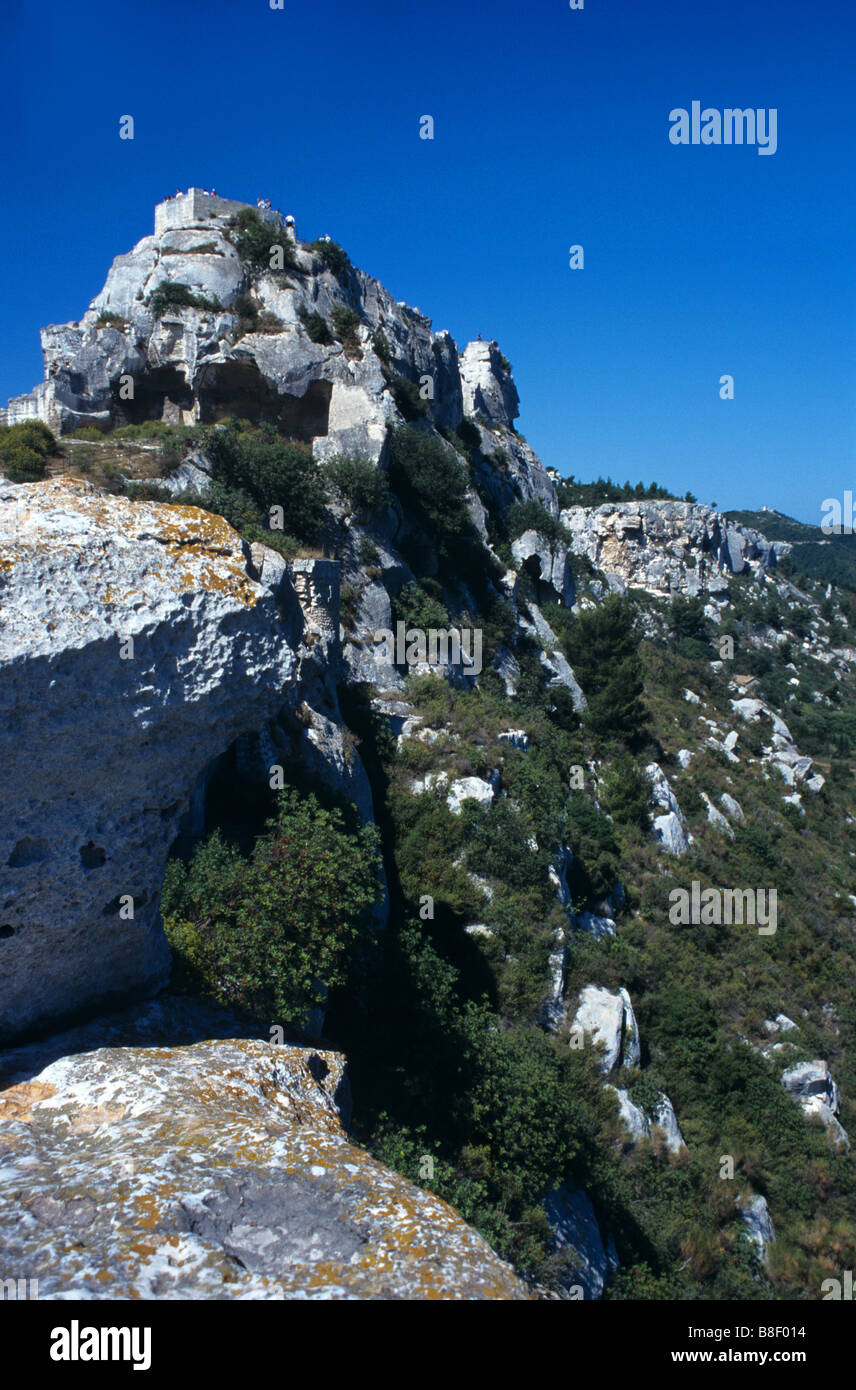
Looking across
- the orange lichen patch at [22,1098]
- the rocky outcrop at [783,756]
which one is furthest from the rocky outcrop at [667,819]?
the orange lichen patch at [22,1098]

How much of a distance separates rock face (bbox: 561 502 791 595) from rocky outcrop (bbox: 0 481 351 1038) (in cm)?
5993

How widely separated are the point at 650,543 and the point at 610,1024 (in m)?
57.9

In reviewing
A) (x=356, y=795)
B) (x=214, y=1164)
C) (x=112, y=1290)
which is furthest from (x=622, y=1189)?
(x=112, y=1290)

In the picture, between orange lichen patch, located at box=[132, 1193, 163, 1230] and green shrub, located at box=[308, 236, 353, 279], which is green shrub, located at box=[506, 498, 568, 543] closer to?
green shrub, located at box=[308, 236, 353, 279]

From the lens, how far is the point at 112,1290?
330 cm

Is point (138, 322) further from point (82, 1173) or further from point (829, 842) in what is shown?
point (829, 842)

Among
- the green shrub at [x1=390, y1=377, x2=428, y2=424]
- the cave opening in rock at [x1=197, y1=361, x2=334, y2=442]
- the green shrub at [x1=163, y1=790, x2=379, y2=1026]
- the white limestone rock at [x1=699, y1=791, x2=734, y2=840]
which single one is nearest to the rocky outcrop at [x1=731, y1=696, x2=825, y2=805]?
the white limestone rock at [x1=699, y1=791, x2=734, y2=840]

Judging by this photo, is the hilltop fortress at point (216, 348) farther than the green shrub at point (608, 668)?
→ No

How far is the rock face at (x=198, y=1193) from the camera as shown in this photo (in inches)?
134

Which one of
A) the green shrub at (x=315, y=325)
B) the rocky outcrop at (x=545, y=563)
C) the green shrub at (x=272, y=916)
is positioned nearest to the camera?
the green shrub at (x=272, y=916)

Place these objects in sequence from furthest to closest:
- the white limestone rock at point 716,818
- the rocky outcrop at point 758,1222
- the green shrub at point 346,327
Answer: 1. the white limestone rock at point 716,818
2. the green shrub at point 346,327
3. the rocky outcrop at point 758,1222

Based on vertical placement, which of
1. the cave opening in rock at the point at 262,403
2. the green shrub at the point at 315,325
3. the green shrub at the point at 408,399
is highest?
the green shrub at the point at 315,325

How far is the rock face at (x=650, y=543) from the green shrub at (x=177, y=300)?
147ft

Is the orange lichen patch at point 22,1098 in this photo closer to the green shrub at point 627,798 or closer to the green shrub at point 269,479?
the green shrub at point 269,479
